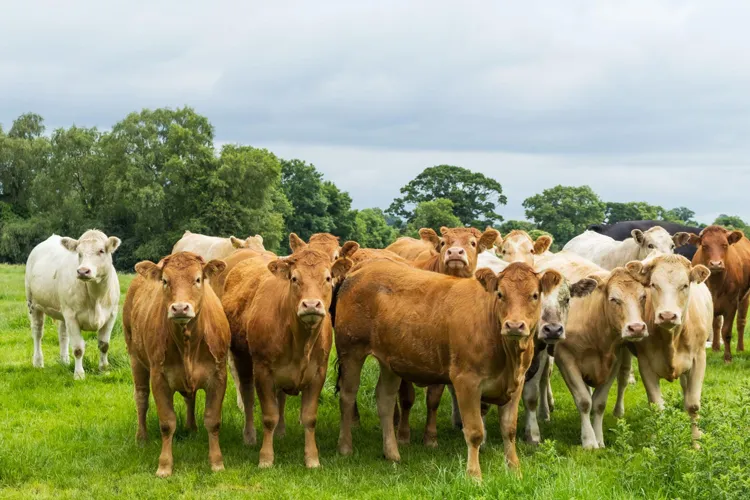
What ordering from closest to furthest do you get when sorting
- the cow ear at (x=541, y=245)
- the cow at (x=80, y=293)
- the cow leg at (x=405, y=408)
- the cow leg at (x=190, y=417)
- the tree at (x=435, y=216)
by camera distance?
the cow leg at (x=405, y=408) < the cow leg at (x=190, y=417) < the cow ear at (x=541, y=245) < the cow at (x=80, y=293) < the tree at (x=435, y=216)

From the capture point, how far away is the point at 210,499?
691 centimetres

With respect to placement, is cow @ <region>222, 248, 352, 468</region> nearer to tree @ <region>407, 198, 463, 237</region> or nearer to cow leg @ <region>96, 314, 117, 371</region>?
cow leg @ <region>96, 314, 117, 371</region>

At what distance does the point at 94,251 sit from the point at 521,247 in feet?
21.0

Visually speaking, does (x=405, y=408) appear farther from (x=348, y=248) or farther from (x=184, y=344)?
(x=184, y=344)

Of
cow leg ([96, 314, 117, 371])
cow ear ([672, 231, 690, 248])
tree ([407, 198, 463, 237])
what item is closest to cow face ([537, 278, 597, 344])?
cow ear ([672, 231, 690, 248])

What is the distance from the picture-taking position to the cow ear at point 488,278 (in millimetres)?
7145

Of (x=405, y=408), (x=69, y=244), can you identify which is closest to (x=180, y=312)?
(x=405, y=408)

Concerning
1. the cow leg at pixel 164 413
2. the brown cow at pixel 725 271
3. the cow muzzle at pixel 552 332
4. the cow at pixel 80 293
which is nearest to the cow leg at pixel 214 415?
the cow leg at pixel 164 413

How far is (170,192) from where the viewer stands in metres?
56.3

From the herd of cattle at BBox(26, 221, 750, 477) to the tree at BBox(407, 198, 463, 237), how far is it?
60.8 metres

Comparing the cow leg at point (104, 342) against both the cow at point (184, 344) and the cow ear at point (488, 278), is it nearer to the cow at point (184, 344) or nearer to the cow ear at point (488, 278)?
the cow at point (184, 344)

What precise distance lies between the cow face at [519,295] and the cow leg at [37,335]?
8517 millimetres

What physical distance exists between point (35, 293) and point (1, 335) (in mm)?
2476

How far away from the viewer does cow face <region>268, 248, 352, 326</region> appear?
7.32 meters
